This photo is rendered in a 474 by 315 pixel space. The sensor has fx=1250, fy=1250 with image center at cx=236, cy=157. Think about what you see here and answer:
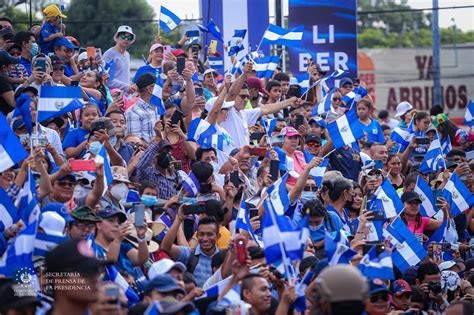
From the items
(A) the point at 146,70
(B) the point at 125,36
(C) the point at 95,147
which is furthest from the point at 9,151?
(B) the point at 125,36

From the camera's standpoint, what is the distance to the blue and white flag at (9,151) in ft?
35.7

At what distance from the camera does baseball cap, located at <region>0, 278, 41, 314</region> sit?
8.11 meters

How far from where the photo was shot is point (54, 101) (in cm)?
1223

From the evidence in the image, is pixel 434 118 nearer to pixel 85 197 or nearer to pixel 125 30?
pixel 125 30

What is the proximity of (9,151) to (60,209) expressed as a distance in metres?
0.92

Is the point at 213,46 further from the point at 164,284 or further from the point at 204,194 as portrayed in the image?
the point at 164,284

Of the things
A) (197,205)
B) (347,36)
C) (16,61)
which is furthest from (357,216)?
(347,36)

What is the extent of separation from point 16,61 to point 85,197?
144 inches

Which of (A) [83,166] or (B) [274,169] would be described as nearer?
(A) [83,166]

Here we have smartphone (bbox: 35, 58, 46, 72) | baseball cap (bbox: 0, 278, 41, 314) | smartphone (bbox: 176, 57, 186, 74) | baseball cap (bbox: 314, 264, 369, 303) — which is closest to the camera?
baseball cap (bbox: 314, 264, 369, 303)

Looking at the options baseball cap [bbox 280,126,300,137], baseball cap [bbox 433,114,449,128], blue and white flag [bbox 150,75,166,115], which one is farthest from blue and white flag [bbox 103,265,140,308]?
baseball cap [bbox 433,114,449,128]

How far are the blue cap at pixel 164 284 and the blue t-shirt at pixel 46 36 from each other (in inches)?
308

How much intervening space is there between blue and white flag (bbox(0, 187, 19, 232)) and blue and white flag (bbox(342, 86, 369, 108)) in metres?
8.73

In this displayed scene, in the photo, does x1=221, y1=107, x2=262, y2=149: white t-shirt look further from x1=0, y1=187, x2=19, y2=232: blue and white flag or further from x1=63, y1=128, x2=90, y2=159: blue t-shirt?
x1=0, y1=187, x2=19, y2=232: blue and white flag
